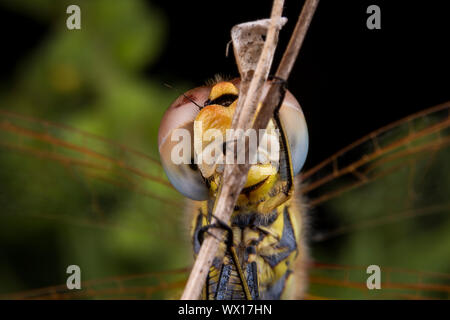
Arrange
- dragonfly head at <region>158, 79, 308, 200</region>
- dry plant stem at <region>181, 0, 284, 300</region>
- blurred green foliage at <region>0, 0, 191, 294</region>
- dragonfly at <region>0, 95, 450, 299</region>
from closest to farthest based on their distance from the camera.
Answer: dry plant stem at <region>181, 0, 284, 300</region>, dragonfly head at <region>158, 79, 308, 200</region>, dragonfly at <region>0, 95, 450, 299</region>, blurred green foliage at <region>0, 0, 191, 294</region>

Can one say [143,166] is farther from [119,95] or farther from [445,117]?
[445,117]

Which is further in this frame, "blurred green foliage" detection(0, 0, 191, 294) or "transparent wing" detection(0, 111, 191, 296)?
"blurred green foliage" detection(0, 0, 191, 294)

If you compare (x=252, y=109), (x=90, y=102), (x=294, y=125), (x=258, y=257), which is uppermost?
(x=90, y=102)

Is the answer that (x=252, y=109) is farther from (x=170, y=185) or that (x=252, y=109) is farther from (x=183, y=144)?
(x=170, y=185)

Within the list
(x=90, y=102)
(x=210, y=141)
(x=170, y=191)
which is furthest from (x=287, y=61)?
(x=90, y=102)

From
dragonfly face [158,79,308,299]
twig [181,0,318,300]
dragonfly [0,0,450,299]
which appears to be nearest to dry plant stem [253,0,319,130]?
twig [181,0,318,300]

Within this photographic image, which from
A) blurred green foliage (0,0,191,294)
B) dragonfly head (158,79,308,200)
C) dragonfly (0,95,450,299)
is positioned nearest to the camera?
dragonfly head (158,79,308,200)

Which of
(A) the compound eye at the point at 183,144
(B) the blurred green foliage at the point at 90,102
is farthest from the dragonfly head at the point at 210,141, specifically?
(B) the blurred green foliage at the point at 90,102

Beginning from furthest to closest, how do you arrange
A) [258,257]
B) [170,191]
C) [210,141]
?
[170,191] < [258,257] < [210,141]

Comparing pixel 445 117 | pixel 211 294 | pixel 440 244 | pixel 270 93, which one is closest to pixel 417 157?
pixel 445 117

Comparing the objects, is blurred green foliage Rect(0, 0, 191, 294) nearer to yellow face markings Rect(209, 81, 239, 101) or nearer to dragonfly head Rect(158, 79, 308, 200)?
dragonfly head Rect(158, 79, 308, 200)
